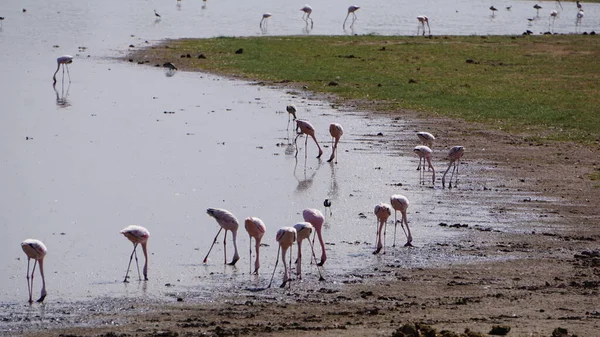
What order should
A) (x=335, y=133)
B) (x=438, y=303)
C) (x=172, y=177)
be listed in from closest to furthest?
(x=438, y=303) → (x=172, y=177) → (x=335, y=133)

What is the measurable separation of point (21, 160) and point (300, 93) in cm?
1082

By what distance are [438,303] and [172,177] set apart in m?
8.04

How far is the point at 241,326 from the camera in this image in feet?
35.3

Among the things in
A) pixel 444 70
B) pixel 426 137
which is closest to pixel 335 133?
pixel 426 137

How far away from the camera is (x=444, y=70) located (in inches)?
1321

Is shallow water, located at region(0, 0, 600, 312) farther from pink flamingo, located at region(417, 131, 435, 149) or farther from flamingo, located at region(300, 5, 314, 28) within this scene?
flamingo, located at region(300, 5, 314, 28)

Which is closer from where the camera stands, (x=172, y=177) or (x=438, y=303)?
(x=438, y=303)

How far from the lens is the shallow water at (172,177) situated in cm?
1367

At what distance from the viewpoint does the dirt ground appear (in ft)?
34.9

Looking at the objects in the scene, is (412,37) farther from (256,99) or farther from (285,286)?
(285,286)

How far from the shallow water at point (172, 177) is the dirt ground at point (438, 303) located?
636 mm

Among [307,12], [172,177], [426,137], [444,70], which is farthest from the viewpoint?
[307,12]

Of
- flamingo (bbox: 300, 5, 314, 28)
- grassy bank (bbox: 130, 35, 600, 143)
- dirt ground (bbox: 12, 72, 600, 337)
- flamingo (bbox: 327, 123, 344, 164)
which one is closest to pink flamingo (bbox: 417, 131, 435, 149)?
flamingo (bbox: 327, 123, 344, 164)

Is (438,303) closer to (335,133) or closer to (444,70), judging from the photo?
(335,133)
